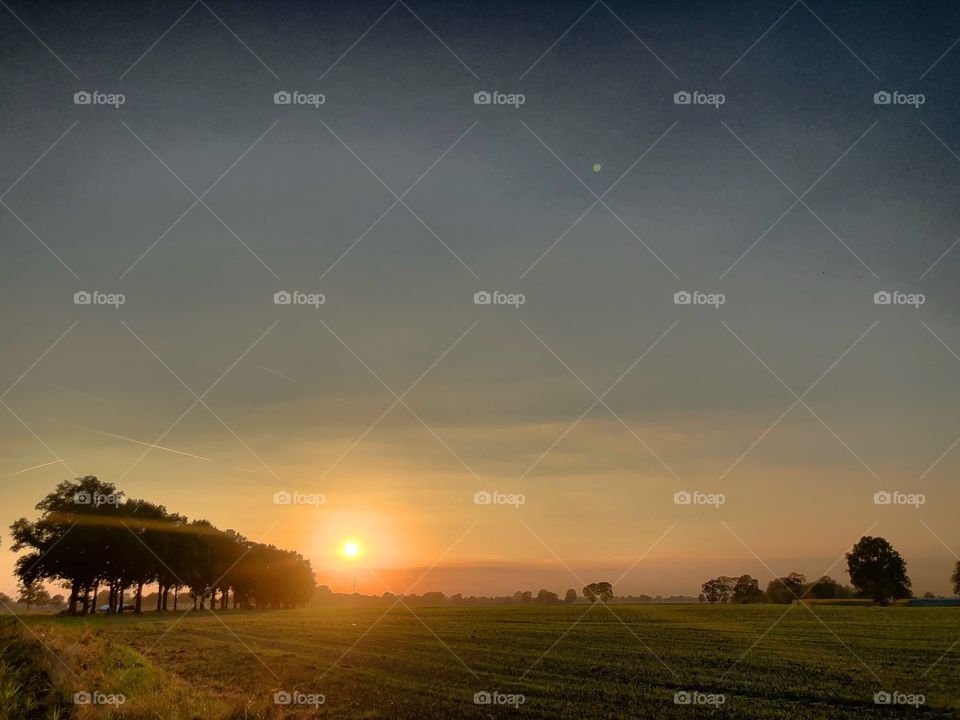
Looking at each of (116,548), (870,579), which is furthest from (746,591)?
(116,548)

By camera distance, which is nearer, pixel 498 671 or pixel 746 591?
pixel 498 671

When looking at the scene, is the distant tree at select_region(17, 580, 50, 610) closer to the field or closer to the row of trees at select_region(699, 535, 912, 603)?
the field

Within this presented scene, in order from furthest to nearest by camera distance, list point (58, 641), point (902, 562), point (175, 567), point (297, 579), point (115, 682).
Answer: point (297, 579)
point (902, 562)
point (175, 567)
point (58, 641)
point (115, 682)

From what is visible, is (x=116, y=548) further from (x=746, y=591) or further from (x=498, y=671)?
(x=746, y=591)

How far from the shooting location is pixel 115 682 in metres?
21.6

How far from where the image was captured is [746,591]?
140 metres

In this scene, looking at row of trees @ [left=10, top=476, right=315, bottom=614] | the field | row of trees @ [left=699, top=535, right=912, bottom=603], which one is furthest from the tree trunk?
row of trees @ [left=699, top=535, right=912, bottom=603]

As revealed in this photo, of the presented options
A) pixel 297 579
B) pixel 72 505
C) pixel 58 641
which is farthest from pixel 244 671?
pixel 297 579

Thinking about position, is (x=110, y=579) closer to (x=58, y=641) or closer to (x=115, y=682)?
(x=58, y=641)

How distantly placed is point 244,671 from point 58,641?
755 centimetres

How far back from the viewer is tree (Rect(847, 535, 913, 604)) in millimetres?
105438

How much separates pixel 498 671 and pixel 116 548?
188ft

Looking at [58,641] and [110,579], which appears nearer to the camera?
[58,641]

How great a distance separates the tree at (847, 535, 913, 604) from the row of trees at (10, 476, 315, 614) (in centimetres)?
9231
